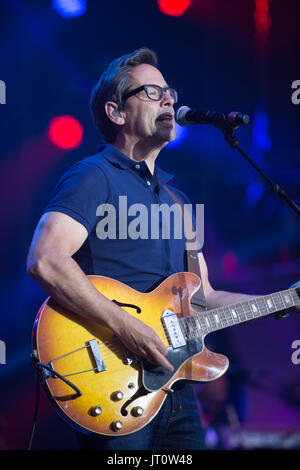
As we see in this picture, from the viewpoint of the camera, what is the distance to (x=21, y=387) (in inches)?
203

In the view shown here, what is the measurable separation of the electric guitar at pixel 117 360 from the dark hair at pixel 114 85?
4.07ft

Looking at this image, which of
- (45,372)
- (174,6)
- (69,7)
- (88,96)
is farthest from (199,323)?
(174,6)

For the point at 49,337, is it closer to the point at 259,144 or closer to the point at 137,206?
the point at 137,206

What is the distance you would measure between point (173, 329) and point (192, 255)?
0.65 m

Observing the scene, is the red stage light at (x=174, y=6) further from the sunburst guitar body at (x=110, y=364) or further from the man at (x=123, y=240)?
the sunburst guitar body at (x=110, y=364)

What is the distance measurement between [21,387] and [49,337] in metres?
3.55

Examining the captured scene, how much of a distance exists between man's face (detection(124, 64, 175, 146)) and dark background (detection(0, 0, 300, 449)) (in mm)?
2270

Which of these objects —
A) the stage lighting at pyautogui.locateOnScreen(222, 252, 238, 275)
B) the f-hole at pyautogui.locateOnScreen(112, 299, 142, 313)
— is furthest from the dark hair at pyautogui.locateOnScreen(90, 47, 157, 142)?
the stage lighting at pyautogui.locateOnScreen(222, 252, 238, 275)

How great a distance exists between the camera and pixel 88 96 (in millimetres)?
5246

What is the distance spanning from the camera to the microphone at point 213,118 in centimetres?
225

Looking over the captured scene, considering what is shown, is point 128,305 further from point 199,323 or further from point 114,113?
point 114,113
